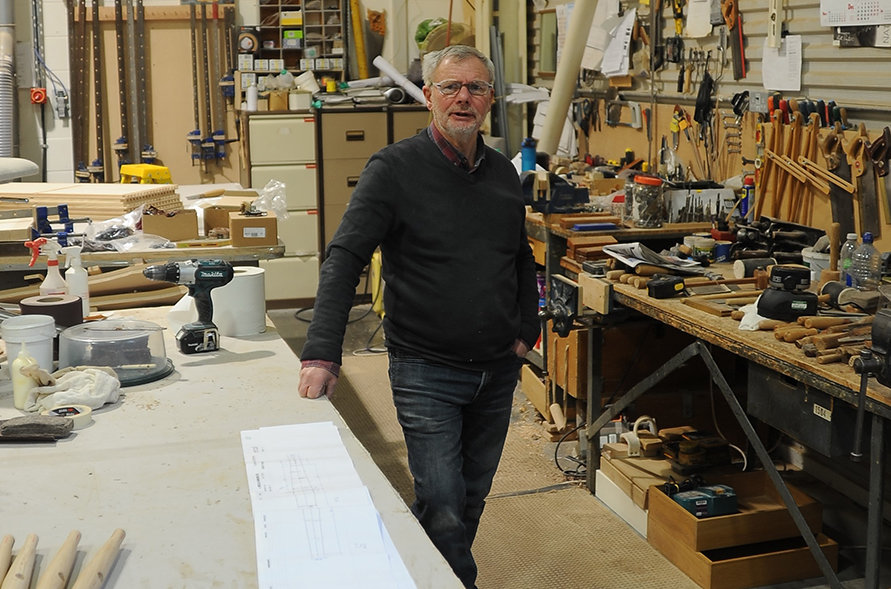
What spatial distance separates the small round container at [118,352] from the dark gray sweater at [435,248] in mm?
487

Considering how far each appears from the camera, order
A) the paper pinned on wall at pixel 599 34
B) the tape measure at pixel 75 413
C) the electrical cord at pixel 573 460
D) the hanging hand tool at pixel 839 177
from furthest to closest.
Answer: the paper pinned on wall at pixel 599 34, the electrical cord at pixel 573 460, the hanging hand tool at pixel 839 177, the tape measure at pixel 75 413

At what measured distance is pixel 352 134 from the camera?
6664mm

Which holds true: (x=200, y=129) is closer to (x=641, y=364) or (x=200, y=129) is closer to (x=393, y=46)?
(x=393, y=46)

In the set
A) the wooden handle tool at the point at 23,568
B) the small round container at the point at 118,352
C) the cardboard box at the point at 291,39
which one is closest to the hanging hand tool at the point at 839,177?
the small round container at the point at 118,352

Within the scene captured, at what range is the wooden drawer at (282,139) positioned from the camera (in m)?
6.51

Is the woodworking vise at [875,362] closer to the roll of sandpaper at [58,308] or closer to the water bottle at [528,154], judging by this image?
the roll of sandpaper at [58,308]

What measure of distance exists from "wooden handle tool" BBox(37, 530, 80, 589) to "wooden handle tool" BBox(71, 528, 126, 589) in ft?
0.07

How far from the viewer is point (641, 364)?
398cm

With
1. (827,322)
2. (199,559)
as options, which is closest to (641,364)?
(827,322)

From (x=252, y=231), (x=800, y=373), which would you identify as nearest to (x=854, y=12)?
(x=800, y=373)

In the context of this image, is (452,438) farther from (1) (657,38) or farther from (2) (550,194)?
(1) (657,38)

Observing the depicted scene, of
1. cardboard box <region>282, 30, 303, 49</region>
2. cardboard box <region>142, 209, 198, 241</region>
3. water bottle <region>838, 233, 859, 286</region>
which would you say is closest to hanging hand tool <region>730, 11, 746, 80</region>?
water bottle <region>838, 233, 859, 286</region>

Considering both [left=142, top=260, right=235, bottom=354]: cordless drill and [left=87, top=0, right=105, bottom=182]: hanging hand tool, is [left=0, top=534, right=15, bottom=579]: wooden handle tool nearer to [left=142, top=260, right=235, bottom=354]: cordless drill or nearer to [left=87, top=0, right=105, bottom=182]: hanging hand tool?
[left=142, top=260, right=235, bottom=354]: cordless drill

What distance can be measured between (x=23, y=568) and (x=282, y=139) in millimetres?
5385
